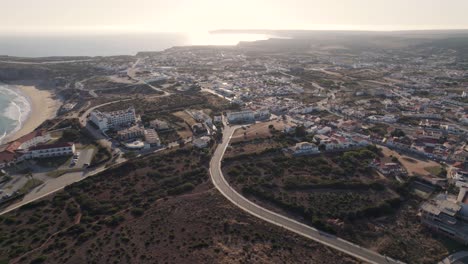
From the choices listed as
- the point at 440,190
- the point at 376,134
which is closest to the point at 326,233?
the point at 440,190

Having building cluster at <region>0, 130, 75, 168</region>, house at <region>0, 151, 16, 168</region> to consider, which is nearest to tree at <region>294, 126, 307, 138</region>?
building cluster at <region>0, 130, 75, 168</region>

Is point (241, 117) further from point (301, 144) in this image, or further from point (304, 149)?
point (304, 149)

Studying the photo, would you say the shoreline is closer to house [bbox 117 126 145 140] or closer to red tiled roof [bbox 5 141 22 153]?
red tiled roof [bbox 5 141 22 153]

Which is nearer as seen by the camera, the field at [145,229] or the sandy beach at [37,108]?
the field at [145,229]

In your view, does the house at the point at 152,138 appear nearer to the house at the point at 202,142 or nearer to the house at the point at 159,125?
the house at the point at 159,125

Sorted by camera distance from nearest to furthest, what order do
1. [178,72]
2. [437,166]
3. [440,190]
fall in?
[440,190]
[437,166]
[178,72]

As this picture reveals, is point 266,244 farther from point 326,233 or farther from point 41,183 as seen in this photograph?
point 41,183

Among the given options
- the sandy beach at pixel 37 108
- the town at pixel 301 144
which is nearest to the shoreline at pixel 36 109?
the sandy beach at pixel 37 108
